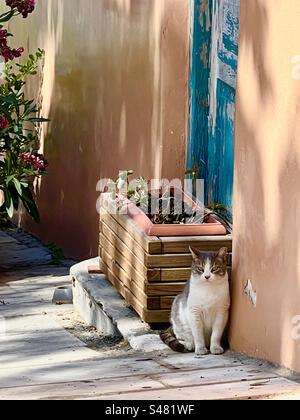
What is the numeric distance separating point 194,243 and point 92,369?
1.11m

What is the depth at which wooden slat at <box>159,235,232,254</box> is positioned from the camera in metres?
7.46

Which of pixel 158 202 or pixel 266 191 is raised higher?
pixel 266 191

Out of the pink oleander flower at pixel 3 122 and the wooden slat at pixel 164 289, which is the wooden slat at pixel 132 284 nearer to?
the wooden slat at pixel 164 289

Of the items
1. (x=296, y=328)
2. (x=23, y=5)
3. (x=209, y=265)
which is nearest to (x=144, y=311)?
(x=209, y=265)

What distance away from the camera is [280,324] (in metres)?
6.32

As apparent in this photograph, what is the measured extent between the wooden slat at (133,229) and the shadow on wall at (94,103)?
440 millimetres

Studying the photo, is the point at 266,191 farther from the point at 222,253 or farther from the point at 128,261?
the point at 128,261

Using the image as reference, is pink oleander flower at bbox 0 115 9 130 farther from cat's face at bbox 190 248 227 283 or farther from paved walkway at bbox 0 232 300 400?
cat's face at bbox 190 248 227 283

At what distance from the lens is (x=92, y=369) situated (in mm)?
6879

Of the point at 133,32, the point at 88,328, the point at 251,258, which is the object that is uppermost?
the point at 133,32

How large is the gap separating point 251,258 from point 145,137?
2.60 metres
